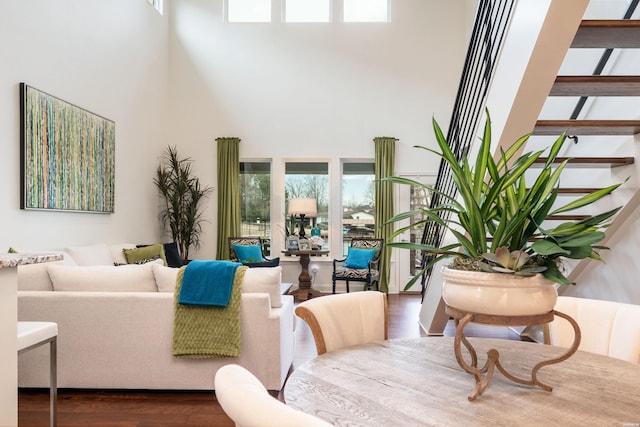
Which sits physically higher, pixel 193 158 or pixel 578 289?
pixel 193 158

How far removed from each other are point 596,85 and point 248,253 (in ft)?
17.1

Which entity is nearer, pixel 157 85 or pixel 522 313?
pixel 522 313

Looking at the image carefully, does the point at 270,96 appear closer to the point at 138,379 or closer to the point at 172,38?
the point at 172,38

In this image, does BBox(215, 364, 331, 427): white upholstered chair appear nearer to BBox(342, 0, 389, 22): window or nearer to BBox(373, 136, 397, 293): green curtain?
BBox(373, 136, 397, 293): green curtain

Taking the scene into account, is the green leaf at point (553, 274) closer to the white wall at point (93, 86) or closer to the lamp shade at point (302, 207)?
the white wall at point (93, 86)

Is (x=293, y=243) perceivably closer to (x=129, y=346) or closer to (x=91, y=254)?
(x=91, y=254)

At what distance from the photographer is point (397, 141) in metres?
7.40

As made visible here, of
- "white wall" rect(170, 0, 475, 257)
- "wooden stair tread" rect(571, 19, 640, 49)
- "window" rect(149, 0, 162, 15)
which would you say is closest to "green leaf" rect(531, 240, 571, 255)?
"wooden stair tread" rect(571, 19, 640, 49)

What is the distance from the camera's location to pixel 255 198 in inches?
305

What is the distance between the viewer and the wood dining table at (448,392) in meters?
1.02

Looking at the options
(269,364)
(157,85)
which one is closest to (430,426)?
(269,364)

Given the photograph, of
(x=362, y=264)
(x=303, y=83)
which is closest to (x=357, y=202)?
(x=362, y=264)

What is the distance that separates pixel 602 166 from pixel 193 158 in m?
6.04

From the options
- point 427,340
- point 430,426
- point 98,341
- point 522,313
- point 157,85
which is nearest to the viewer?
point 430,426
